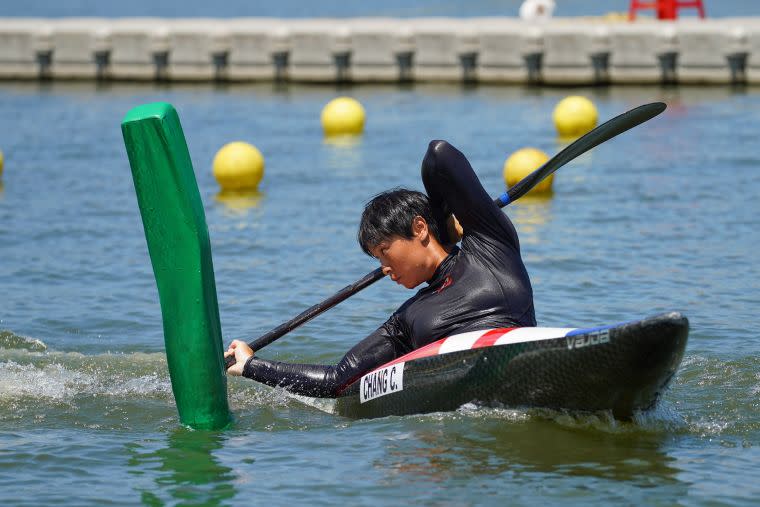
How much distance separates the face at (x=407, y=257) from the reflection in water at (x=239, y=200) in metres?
6.75

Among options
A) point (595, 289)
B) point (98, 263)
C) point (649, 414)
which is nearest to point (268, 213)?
point (98, 263)

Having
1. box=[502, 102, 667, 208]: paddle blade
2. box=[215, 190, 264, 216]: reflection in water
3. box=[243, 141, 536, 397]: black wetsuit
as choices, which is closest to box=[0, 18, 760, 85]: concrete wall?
box=[215, 190, 264, 216]: reflection in water

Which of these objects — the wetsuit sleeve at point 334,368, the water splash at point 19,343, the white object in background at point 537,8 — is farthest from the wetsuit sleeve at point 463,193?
the white object in background at point 537,8

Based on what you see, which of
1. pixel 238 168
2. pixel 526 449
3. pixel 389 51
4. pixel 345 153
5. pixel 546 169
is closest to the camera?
pixel 526 449

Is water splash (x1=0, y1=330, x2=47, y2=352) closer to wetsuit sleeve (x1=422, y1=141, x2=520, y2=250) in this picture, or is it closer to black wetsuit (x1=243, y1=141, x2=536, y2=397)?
black wetsuit (x1=243, y1=141, x2=536, y2=397)

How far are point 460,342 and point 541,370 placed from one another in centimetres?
44

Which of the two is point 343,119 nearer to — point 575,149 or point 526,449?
point 575,149

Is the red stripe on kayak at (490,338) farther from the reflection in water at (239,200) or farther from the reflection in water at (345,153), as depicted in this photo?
the reflection in water at (345,153)

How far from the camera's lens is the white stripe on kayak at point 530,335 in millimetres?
5301

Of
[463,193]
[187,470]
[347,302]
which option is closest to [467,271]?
[463,193]

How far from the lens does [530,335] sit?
5371mm

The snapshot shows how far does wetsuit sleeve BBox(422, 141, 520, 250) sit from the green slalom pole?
1.03 meters

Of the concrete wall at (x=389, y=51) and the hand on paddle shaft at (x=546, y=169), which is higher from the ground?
the concrete wall at (x=389, y=51)

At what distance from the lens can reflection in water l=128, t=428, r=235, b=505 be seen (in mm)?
5211
